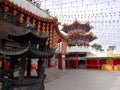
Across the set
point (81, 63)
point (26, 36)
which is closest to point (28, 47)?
point (26, 36)

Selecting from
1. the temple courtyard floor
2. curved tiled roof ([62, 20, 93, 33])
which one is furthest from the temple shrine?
curved tiled roof ([62, 20, 93, 33])

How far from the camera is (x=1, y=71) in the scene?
4.98m

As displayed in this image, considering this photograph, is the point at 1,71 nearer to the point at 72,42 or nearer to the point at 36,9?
the point at 36,9

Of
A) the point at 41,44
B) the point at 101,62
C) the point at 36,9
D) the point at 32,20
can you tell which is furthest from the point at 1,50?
the point at 101,62

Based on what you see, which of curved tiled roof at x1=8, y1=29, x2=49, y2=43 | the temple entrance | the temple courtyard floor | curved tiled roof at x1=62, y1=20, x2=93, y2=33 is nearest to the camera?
curved tiled roof at x1=8, y1=29, x2=49, y2=43

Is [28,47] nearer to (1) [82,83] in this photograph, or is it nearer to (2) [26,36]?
(2) [26,36]

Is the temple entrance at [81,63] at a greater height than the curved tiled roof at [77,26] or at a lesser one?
lesser

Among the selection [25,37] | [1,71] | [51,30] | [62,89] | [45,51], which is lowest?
[62,89]

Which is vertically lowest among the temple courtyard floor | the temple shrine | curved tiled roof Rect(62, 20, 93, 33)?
the temple courtyard floor

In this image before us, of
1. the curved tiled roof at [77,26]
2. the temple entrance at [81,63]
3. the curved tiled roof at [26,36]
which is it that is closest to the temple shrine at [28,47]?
the curved tiled roof at [26,36]

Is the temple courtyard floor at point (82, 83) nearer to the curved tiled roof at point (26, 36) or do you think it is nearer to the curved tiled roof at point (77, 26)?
the curved tiled roof at point (26, 36)

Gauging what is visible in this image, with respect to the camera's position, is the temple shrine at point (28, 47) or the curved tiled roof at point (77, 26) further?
the curved tiled roof at point (77, 26)

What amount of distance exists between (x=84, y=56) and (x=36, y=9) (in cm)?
1687

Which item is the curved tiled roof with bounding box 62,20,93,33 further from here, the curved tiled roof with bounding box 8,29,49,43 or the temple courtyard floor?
the curved tiled roof with bounding box 8,29,49,43
